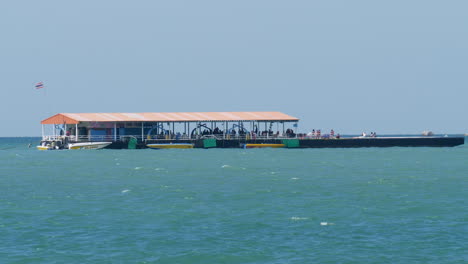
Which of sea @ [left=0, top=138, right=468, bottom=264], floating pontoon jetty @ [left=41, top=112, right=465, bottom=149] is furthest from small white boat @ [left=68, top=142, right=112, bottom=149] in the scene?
sea @ [left=0, top=138, right=468, bottom=264]

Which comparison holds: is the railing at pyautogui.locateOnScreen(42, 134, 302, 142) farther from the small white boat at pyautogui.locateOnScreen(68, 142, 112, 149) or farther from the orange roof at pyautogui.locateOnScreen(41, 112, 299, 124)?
the orange roof at pyautogui.locateOnScreen(41, 112, 299, 124)

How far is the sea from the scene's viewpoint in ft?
82.8

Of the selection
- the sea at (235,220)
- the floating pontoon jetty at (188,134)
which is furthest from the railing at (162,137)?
the sea at (235,220)

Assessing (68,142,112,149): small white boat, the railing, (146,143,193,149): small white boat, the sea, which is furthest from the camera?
the railing

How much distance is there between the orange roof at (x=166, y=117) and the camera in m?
113

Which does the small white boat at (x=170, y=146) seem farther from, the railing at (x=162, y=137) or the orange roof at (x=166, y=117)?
the orange roof at (x=166, y=117)

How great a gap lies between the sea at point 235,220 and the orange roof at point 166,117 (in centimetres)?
5742

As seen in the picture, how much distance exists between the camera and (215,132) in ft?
393

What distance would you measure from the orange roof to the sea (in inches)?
2261

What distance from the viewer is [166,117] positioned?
389 feet

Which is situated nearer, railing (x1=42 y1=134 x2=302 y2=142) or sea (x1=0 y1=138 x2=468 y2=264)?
sea (x1=0 y1=138 x2=468 y2=264)

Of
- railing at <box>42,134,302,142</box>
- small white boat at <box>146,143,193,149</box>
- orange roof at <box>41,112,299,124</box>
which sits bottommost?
small white boat at <box>146,143,193,149</box>

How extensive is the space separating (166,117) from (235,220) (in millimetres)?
87326

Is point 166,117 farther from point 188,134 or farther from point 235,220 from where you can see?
point 235,220
